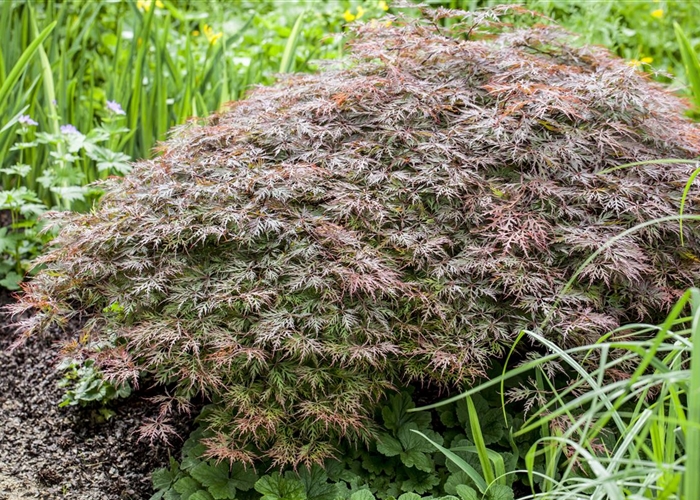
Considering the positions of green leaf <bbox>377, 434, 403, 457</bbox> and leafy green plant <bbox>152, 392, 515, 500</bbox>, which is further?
green leaf <bbox>377, 434, 403, 457</bbox>

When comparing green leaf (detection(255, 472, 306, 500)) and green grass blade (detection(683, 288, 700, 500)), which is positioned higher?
green grass blade (detection(683, 288, 700, 500))

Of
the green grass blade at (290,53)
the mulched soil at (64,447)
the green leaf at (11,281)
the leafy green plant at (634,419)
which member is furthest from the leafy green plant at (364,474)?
the green grass blade at (290,53)

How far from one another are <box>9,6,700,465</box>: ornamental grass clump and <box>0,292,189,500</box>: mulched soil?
34cm

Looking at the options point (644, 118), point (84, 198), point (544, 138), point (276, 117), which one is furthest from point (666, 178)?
point (84, 198)

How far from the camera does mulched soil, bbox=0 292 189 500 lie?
6.47 feet

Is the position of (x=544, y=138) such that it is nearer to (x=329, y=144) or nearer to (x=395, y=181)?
(x=395, y=181)

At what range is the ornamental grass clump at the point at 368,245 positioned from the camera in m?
1.74

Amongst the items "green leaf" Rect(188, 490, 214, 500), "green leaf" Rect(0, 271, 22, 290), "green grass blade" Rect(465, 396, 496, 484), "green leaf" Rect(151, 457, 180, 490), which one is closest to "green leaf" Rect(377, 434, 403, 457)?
"green grass blade" Rect(465, 396, 496, 484)

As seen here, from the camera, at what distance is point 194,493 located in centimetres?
179

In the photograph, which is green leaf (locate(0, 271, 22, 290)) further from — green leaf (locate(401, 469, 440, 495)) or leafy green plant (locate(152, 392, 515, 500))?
green leaf (locate(401, 469, 440, 495))

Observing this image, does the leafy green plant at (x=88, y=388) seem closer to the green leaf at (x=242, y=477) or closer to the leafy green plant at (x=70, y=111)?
the green leaf at (x=242, y=477)

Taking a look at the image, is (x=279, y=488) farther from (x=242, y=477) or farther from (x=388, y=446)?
(x=388, y=446)

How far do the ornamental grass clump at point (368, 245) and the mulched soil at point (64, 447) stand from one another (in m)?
0.34

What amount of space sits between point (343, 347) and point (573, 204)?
811 millimetres
